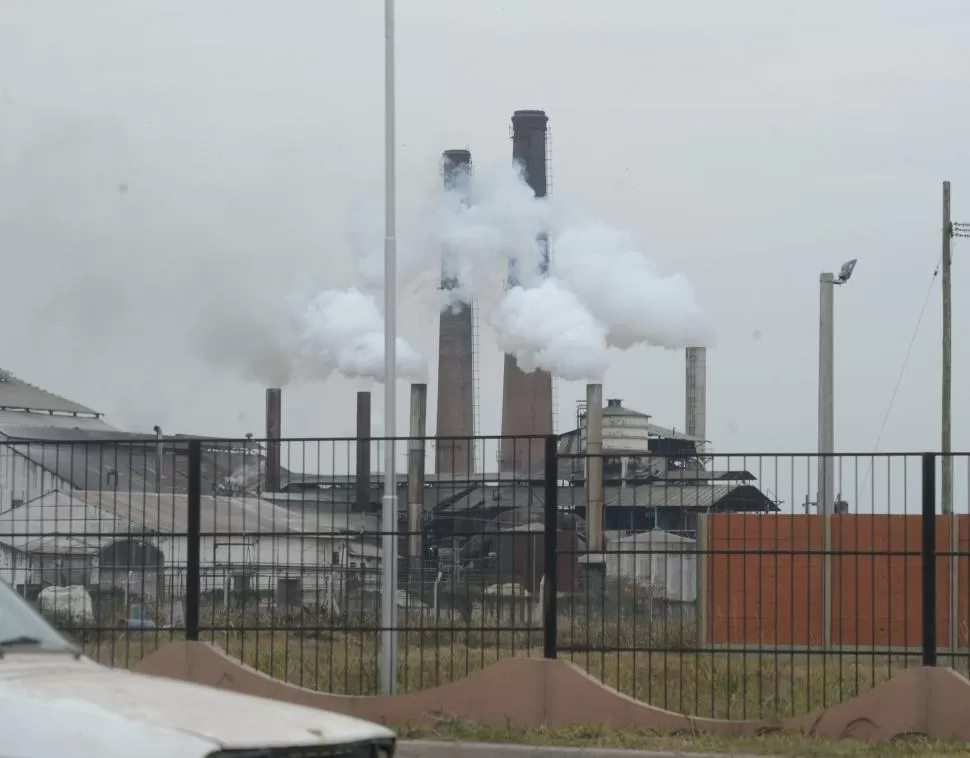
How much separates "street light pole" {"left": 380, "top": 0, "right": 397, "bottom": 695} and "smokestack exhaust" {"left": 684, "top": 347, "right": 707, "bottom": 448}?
48.6 metres

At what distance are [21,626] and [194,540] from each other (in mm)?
6028

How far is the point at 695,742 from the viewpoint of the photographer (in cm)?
1022

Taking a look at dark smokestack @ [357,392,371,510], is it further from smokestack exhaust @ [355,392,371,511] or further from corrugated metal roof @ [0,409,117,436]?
corrugated metal roof @ [0,409,117,436]

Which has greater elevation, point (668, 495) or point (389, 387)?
point (389, 387)

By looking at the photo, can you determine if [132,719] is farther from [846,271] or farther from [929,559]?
[846,271]

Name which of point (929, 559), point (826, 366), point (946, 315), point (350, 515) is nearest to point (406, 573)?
point (350, 515)

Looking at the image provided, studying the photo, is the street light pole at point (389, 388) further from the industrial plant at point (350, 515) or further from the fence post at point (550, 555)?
the fence post at point (550, 555)

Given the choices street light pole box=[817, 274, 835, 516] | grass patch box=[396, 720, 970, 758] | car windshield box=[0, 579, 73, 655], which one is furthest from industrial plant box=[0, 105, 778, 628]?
street light pole box=[817, 274, 835, 516]

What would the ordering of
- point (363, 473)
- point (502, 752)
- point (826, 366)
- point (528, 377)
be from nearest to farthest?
point (502, 752) < point (363, 473) < point (826, 366) < point (528, 377)

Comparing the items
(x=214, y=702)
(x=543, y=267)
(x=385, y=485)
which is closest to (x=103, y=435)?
(x=543, y=267)

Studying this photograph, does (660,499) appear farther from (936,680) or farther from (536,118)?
(536,118)

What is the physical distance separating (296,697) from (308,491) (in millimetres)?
1578

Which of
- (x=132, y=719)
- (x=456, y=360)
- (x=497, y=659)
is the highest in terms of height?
(x=456, y=360)

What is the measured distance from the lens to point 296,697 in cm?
1130
